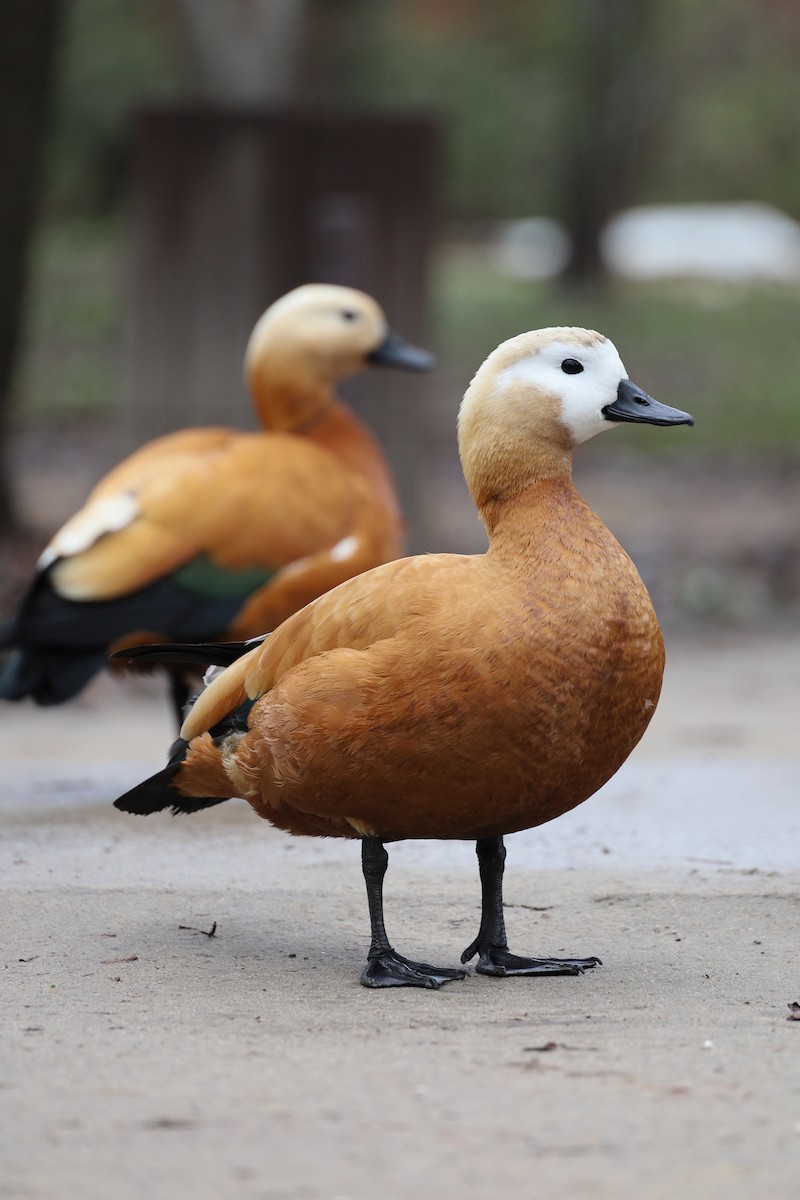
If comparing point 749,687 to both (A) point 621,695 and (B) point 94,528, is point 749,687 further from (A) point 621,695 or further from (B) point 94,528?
(A) point 621,695

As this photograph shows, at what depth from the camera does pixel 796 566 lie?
1096 cm

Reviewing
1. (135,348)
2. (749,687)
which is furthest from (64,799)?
(135,348)

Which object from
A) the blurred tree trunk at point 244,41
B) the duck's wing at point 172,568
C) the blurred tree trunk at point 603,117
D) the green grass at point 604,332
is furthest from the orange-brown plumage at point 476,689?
the blurred tree trunk at point 603,117

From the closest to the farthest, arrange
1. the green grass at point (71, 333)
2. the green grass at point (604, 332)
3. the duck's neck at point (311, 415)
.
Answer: the duck's neck at point (311, 415) → the green grass at point (604, 332) → the green grass at point (71, 333)

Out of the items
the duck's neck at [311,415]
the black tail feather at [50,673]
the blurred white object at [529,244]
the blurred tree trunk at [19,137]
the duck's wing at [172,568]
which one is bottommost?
the black tail feather at [50,673]

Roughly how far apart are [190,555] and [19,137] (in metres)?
5.54

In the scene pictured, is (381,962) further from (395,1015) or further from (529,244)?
(529,244)

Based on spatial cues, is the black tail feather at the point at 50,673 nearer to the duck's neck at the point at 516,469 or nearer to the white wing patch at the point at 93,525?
the white wing patch at the point at 93,525

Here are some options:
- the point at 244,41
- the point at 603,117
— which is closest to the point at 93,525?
the point at 244,41

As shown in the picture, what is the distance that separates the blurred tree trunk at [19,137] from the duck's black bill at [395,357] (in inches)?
181

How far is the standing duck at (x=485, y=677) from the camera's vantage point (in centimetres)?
341

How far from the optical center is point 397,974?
11.7ft

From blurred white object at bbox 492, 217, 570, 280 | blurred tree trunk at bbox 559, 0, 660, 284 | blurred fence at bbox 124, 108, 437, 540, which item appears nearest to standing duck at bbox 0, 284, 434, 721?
blurred fence at bbox 124, 108, 437, 540

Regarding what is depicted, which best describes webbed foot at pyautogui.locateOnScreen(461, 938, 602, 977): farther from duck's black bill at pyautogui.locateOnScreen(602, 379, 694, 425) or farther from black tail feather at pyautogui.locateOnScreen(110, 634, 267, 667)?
duck's black bill at pyautogui.locateOnScreen(602, 379, 694, 425)
